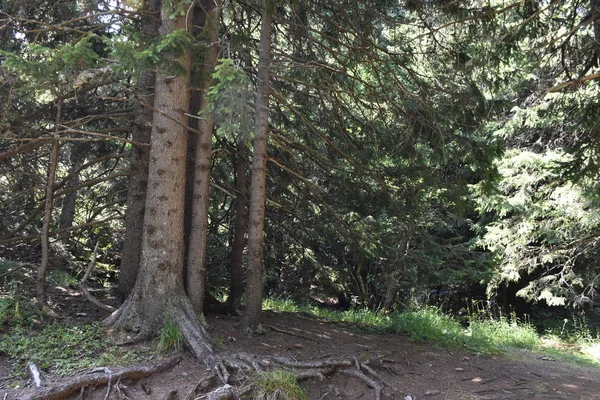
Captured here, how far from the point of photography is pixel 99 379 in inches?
177

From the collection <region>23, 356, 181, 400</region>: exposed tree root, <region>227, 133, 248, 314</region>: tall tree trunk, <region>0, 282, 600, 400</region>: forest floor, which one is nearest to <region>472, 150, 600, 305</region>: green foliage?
<region>0, 282, 600, 400</region>: forest floor

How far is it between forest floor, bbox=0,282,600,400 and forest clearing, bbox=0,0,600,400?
0.12ft

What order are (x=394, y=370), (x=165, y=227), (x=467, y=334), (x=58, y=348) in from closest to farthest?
(x=58, y=348)
(x=165, y=227)
(x=394, y=370)
(x=467, y=334)

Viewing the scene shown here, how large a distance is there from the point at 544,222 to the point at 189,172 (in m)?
8.69

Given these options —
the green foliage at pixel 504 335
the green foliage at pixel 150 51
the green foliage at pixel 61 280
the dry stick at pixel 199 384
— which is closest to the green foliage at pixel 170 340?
the dry stick at pixel 199 384

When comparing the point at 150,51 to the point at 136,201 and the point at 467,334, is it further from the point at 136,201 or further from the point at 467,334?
the point at 467,334

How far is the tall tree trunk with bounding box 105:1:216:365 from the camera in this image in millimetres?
5715

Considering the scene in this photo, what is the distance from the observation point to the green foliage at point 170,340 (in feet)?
17.2

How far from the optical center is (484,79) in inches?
279

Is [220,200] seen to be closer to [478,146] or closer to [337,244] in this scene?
[337,244]

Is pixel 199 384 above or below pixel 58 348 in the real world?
below

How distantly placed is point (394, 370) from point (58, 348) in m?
3.93

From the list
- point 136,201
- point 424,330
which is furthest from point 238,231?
point 424,330

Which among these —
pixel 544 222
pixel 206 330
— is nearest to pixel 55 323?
pixel 206 330
